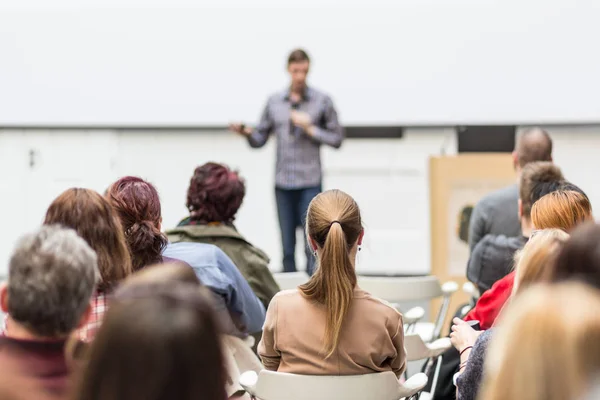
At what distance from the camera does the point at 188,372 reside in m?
1.33

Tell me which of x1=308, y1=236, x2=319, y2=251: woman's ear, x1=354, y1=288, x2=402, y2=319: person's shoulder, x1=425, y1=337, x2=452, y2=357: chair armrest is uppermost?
x1=308, y1=236, x2=319, y2=251: woman's ear

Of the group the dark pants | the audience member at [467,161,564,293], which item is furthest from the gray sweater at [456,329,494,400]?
the dark pants

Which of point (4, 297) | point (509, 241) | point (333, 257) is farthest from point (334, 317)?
point (509, 241)

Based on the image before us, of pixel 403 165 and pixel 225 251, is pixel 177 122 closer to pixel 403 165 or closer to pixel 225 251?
pixel 403 165

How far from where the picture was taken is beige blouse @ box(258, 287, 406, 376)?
9.00 feet

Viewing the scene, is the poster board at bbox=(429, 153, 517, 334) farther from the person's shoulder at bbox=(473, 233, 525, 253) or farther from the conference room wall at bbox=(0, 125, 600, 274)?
the person's shoulder at bbox=(473, 233, 525, 253)

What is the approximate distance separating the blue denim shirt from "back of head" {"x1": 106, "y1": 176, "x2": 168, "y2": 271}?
0.21 m

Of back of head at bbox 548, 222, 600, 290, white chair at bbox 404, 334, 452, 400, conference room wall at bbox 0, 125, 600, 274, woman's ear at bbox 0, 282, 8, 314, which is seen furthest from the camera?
conference room wall at bbox 0, 125, 600, 274

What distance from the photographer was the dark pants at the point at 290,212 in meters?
6.14

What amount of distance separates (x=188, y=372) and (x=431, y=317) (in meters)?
4.50

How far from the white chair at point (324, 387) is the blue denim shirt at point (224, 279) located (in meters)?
0.77

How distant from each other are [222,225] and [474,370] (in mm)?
1673

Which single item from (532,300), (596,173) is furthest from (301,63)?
(532,300)

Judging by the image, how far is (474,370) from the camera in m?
2.39
